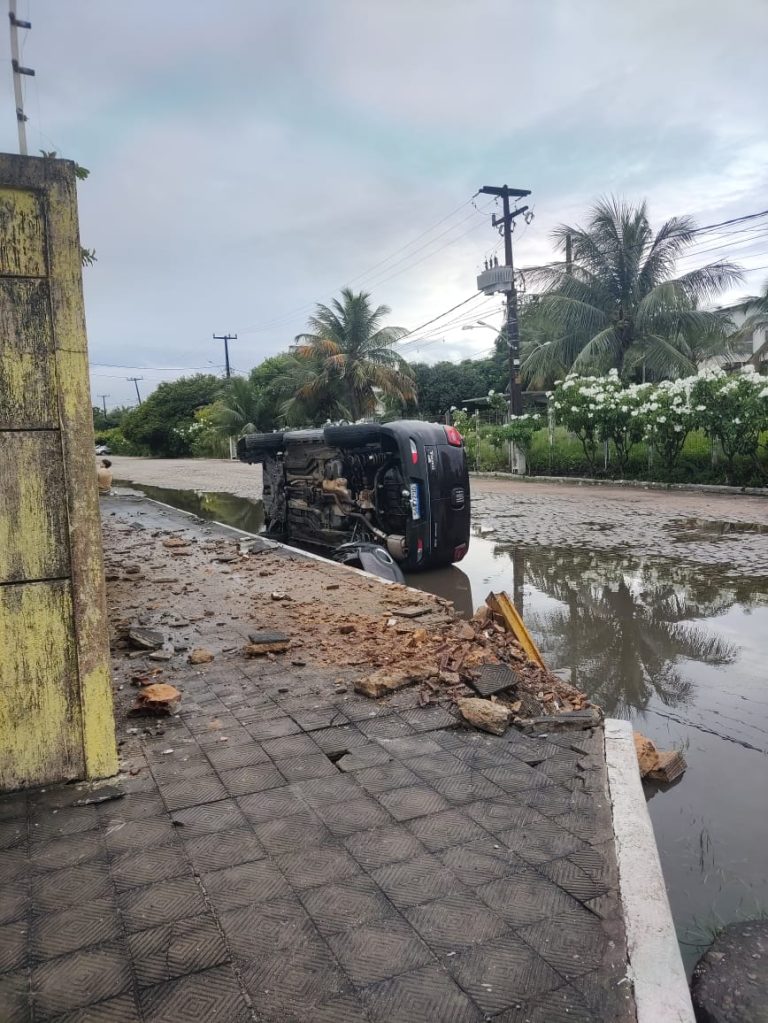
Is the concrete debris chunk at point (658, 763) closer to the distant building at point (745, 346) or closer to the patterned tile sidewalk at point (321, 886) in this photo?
the patterned tile sidewalk at point (321, 886)

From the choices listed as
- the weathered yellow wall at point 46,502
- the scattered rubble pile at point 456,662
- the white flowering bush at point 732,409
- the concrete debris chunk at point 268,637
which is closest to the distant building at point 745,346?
the white flowering bush at point 732,409

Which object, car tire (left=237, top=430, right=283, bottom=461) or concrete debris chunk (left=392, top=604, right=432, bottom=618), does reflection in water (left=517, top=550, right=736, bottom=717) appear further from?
car tire (left=237, top=430, right=283, bottom=461)

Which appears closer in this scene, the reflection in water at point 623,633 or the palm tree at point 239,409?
the reflection in water at point 623,633

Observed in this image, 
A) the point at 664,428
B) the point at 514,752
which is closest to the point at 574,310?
the point at 664,428

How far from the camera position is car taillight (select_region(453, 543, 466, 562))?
9.51m

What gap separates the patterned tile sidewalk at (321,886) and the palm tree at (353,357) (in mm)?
28987

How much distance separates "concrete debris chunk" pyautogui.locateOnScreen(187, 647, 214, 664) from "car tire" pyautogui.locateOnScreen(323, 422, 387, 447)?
15.2 ft

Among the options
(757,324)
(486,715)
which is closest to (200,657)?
(486,715)

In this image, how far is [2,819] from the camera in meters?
2.97

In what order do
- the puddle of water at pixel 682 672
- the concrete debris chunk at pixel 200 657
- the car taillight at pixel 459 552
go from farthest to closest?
the car taillight at pixel 459 552, the concrete debris chunk at pixel 200 657, the puddle of water at pixel 682 672

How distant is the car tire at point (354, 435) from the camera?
9266 mm

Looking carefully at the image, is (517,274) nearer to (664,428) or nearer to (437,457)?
(664,428)

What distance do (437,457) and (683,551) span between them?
3.94 m

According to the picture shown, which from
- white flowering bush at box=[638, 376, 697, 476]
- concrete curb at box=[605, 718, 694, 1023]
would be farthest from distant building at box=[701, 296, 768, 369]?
concrete curb at box=[605, 718, 694, 1023]
